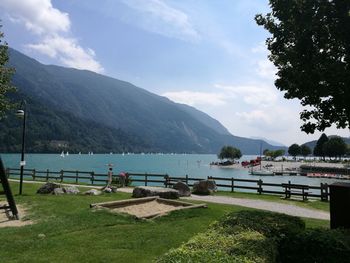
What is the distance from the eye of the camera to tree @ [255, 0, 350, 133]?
10344 millimetres

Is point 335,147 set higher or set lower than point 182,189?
higher

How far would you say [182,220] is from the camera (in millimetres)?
15297

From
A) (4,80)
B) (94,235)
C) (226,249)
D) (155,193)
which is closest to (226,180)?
(155,193)

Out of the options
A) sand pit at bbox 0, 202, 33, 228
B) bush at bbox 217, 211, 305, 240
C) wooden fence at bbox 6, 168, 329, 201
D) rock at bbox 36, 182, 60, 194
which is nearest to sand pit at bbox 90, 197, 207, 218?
sand pit at bbox 0, 202, 33, 228

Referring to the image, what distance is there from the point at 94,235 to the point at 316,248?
8022 mm

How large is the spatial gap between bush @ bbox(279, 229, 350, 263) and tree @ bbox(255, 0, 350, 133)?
479 cm

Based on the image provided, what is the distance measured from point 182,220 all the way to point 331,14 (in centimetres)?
954

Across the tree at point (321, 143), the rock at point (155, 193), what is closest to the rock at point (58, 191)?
the rock at point (155, 193)

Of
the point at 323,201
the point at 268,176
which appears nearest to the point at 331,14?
the point at 323,201

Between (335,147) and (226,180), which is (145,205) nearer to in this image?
(226,180)

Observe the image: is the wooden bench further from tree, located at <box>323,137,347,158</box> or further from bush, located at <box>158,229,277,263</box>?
tree, located at <box>323,137,347,158</box>

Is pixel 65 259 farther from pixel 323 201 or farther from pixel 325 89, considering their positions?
pixel 323 201

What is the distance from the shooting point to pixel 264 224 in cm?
798

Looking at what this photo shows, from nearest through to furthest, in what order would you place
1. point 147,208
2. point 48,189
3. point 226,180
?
point 147,208, point 48,189, point 226,180
